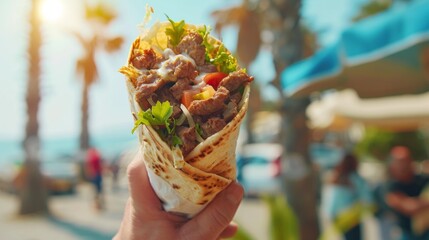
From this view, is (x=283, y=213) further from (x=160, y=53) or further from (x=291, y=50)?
(x=160, y=53)

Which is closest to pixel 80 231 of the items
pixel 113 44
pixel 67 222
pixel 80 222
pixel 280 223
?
pixel 80 222

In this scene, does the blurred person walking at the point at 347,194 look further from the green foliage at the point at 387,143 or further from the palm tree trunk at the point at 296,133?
the green foliage at the point at 387,143

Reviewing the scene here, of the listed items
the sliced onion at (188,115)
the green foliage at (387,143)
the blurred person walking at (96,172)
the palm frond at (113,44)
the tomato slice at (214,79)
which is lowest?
the green foliage at (387,143)

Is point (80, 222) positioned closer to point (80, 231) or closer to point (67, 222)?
point (67, 222)

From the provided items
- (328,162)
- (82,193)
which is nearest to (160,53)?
(328,162)

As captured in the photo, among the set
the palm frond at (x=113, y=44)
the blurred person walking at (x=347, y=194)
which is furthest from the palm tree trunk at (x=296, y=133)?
the palm frond at (x=113, y=44)
